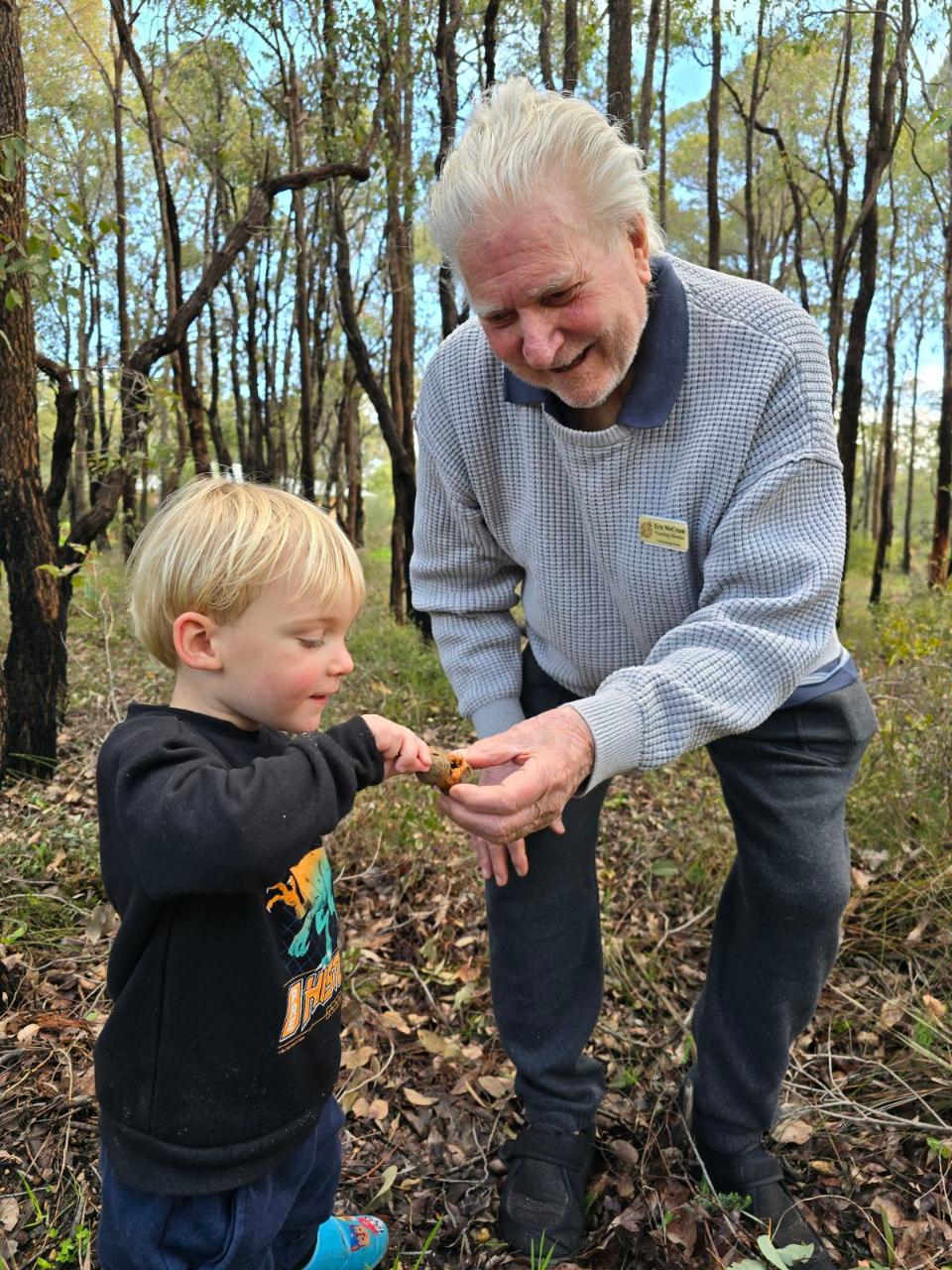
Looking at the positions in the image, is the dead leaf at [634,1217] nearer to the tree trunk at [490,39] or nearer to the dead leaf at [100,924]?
the dead leaf at [100,924]

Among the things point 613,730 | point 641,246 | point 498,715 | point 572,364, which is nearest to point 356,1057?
point 498,715

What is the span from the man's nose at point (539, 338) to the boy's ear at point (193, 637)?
810 millimetres

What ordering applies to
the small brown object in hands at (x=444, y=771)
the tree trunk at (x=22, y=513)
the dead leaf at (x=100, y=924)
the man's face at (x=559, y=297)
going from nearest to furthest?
the small brown object in hands at (x=444, y=771)
the man's face at (x=559, y=297)
the dead leaf at (x=100, y=924)
the tree trunk at (x=22, y=513)

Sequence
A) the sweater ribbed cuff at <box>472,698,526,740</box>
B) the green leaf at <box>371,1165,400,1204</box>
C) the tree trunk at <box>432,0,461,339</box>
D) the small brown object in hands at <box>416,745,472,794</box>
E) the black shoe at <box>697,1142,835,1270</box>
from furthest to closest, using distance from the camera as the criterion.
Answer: the tree trunk at <box>432,0,461,339</box> → the sweater ribbed cuff at <box>472,698,526,740</box> → the green leaf at <box>371,1165,400,1204</box> → the black shoe at <box>697,1142,835,1270</box> → the small brown object in hands at <box>416,745,472,794</box>

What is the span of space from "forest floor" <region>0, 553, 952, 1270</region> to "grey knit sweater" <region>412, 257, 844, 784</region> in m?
1.05

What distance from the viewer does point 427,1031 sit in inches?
106

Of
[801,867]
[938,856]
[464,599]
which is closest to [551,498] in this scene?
[464,599]

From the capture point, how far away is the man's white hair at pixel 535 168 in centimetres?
172

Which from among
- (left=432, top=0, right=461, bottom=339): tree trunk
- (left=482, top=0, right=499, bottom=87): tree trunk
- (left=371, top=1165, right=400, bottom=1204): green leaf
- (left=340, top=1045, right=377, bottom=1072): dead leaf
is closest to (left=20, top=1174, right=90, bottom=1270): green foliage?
(left=371, top=1165, right=400, bottom=1204): green leaf

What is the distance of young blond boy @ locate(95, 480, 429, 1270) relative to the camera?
1.32m

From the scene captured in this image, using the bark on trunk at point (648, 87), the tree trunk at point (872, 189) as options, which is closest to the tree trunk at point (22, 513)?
the bark on trunk at point (648, 87)

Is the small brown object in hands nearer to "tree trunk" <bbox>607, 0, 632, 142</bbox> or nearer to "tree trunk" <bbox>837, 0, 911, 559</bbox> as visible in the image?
"tree trunk" <bbox>607, 0, 632, 142</bbox>

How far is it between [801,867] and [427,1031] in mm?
1303

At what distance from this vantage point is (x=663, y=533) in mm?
1925
